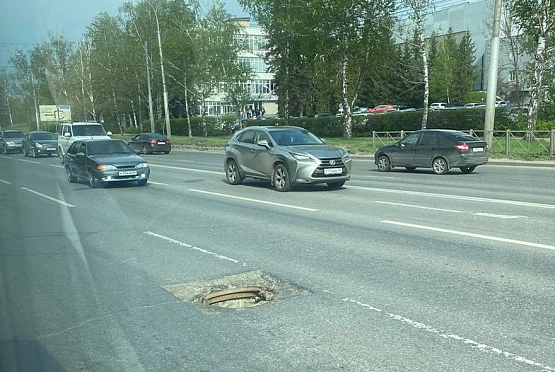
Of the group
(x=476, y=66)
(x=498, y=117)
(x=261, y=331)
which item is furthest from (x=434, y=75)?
(x=261, y=331)

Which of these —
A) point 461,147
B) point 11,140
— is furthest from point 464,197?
point 11,140

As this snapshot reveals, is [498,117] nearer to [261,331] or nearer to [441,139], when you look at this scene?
[441,139]

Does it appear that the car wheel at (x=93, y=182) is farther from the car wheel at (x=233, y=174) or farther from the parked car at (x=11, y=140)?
the parked car at (x=11, y=140)

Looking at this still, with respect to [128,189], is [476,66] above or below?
above

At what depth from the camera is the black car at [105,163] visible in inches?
686

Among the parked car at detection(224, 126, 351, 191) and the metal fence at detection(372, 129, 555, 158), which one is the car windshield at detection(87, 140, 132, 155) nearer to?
the parked car at detection(224, 126, 351, 191)

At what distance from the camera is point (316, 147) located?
1552 cm

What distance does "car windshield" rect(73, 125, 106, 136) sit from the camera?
29.6 meters

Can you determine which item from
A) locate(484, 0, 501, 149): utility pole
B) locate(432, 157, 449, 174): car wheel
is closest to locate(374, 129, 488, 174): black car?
locate(432, 157, 449, 174): car wheel

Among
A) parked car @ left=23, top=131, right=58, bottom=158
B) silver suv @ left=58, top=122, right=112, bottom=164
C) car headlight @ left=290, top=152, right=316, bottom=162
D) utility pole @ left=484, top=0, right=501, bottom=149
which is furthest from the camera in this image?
parked car @ left=23, top=131, right=58, bottom=158

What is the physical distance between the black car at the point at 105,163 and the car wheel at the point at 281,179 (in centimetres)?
452

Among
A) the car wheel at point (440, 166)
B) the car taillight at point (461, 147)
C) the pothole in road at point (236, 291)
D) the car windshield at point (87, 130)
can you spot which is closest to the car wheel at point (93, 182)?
the car wheel at point (440, 166)

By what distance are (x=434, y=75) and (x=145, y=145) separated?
43262 millimetres

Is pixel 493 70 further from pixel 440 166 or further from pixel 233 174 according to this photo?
pixel 233 174
